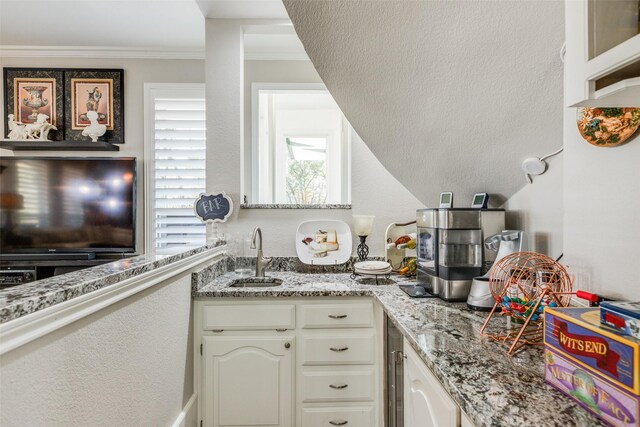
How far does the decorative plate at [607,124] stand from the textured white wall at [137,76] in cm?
302

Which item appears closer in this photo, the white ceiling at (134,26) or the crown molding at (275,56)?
the white ceiling at (134,26)

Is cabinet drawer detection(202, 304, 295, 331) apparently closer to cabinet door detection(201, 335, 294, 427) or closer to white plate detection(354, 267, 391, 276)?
cabinet door detection(201, 335, 294, 427)

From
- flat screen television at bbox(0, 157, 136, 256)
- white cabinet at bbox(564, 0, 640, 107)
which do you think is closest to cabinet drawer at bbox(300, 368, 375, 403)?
white cabinet at bbox(564, 0, 640, 107)

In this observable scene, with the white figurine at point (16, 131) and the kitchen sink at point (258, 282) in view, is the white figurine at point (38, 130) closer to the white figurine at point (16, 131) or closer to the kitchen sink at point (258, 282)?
the white figurine at point (16, 131)

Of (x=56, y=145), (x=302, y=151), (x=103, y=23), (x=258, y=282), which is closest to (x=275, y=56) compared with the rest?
(x=103, y=23)

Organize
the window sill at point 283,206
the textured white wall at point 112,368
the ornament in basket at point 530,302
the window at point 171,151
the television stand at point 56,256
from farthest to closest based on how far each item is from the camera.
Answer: the window at point 171,151, the television stand at point 56,256, the window sill at point 283,206, the ornament in basket at point 530,302, the textured white wall at point 112,368

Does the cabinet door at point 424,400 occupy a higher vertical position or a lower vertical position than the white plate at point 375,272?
lower

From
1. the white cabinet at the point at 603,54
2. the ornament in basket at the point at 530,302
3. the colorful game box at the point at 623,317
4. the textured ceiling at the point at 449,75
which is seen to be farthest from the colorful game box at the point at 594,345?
the textured ceiling at the point at 449,75

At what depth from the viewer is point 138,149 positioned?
3.25 metres

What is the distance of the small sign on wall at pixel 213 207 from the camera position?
2412 millimetres

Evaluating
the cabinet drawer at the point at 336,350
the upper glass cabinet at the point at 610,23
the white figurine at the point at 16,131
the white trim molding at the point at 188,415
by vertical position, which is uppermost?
the white figurine at the point at 16,131

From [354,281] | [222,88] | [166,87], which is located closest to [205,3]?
[222,88]

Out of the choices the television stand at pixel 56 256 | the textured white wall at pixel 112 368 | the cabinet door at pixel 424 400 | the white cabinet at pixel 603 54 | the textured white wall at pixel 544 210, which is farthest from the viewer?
the television stand at pixel 56 256

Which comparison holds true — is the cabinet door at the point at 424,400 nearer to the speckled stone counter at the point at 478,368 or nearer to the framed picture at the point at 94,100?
the speckled stone counter at the point at 478,368
